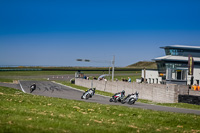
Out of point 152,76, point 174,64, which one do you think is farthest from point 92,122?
point 152,76

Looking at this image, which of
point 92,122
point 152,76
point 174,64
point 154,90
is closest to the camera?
point 92,122

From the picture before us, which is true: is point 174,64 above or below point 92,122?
above

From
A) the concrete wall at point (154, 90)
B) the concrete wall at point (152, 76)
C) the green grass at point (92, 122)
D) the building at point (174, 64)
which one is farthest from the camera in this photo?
the concrete wall at point (152, 76)

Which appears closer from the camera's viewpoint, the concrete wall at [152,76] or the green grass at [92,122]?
the green grass at [92,122]

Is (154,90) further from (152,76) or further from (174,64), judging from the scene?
(152,76)

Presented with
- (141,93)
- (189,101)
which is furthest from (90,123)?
(141,93)

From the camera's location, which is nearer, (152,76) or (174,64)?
(174,64)

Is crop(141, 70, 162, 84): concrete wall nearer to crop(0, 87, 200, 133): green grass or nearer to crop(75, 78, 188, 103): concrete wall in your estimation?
crop(75, 78, 188, 103): concrete wall

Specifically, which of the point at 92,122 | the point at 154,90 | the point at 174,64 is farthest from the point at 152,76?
the point at 92,122

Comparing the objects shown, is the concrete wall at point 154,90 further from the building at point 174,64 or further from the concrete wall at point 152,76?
the concrete wall at point 152,76

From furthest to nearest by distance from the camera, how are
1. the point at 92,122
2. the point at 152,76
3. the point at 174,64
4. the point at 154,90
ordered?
the point at 152,76 < the point at 174,64 < the point at 154,90 < the point at 92,122

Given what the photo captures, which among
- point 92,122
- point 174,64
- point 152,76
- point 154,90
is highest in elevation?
point 174,64

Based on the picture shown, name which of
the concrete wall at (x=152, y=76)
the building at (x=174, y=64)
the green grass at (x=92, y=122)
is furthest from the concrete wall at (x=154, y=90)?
the concrete wall at (x=152, y=76)

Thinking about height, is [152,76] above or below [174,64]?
below
